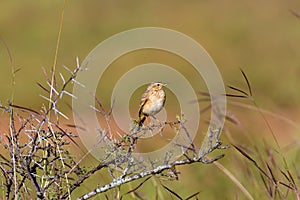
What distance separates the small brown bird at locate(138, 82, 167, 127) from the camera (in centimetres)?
507

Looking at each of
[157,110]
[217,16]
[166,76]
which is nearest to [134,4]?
[217,16]

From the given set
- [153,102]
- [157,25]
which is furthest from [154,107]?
[157,25]

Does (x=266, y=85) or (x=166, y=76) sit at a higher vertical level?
(x=266, y=85)

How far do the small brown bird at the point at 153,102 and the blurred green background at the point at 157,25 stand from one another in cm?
847

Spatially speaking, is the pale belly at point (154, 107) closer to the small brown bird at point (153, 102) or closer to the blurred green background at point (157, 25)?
the small brown bird at point (153, 102)

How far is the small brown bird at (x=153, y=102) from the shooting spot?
5070 mm

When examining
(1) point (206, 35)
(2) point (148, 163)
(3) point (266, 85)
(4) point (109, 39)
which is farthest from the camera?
(1) point (206, 35)

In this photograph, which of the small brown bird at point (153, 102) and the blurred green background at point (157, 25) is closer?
the small brown bird at point (153, 102)

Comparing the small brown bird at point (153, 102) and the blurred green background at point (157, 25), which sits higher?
the blurred green background at point (157, 25)

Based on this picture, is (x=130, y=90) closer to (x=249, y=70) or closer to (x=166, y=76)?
(x=166, y=76)

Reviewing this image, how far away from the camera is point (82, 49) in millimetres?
16641

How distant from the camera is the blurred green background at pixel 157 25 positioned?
50.3 ft

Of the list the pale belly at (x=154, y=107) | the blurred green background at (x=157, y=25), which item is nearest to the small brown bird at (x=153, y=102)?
the pale belly at (x=154, y=107)

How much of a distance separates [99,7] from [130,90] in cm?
1154
